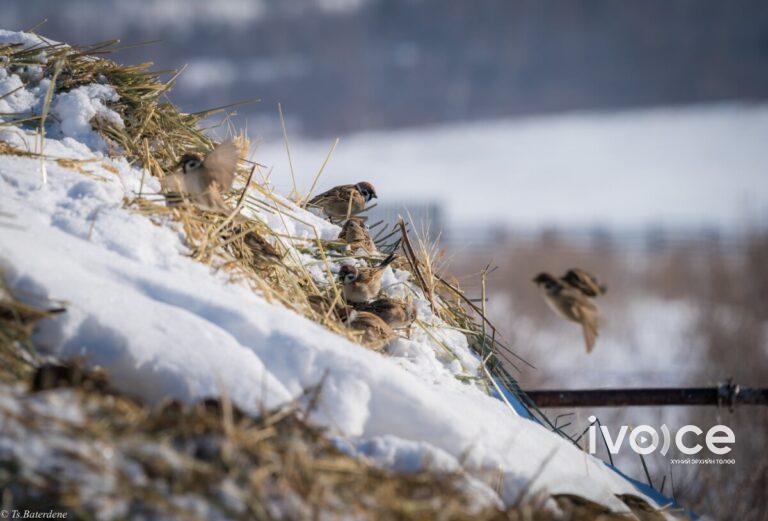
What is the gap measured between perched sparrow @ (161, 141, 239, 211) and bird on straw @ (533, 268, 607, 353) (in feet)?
5.56

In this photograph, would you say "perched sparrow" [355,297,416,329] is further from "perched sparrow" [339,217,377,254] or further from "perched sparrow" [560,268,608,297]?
"perched sparrow" [560,268,608,297]

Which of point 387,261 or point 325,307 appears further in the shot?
point 387,261

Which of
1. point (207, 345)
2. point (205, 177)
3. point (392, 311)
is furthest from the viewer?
point (392, 311)

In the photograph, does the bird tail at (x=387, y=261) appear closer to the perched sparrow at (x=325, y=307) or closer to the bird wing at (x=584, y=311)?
the perched sparrow at (x=325, y=307)

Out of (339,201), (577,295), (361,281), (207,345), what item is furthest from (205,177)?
(577,295)

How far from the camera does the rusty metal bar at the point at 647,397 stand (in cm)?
283

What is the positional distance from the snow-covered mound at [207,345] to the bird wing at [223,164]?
0.96 feet

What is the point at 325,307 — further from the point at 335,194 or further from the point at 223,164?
the point at 335,194

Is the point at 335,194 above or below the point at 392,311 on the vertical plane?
above

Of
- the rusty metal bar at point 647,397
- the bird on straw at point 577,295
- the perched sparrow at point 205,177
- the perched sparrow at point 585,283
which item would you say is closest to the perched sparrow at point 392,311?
the perched sparrow at point 205,177

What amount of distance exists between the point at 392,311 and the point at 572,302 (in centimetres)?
129

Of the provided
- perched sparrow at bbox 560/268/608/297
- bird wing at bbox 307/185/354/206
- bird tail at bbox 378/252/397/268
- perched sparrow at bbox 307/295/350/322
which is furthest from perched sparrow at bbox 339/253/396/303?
perched sparrow at bbox 560/268/608/297

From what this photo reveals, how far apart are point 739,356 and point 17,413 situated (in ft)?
45.8

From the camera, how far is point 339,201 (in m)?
3.45
